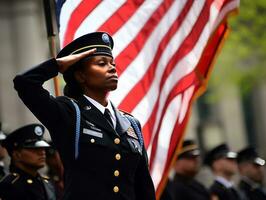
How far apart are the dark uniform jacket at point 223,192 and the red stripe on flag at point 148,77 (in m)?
3.29

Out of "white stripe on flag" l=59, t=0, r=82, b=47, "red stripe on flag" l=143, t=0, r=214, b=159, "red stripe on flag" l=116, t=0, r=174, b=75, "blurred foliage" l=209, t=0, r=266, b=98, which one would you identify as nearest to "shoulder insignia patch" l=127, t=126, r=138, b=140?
"white stripe on flag" l=59, t=0, r=82, b=47

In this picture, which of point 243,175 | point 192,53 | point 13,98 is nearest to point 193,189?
point 243,175

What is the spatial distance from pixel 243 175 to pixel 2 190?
16.7 ft

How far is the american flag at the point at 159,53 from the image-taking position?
7328 millimetres

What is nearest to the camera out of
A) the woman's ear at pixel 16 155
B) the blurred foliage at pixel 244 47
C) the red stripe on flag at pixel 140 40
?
the red stripe on flag at pixel 140 40

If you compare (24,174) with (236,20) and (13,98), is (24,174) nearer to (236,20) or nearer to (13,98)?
(236,20)

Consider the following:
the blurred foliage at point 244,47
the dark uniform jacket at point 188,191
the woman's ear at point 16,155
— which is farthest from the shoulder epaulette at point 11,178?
the blurred foliage at point 244,47

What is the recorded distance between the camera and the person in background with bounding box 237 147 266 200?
11.8 meters

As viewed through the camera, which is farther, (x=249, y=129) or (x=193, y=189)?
(x=249, y=129)

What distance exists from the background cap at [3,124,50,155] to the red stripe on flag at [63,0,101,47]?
1.56 meters

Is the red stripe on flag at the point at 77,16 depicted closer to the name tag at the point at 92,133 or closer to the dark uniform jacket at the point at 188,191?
the name tag at the point at 92,133

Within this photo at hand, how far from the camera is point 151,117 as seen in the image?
7.43m

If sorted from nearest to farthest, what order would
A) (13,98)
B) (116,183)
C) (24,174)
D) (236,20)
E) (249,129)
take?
(116,183), (24,174), (236,20), (13,98), (249,129)

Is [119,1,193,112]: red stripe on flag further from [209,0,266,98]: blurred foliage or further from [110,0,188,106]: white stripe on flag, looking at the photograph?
[209,0,266,98]: blurred foliage
